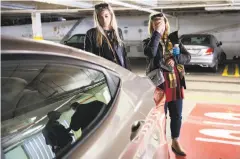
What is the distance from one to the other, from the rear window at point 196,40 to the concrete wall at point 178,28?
3.23 metres

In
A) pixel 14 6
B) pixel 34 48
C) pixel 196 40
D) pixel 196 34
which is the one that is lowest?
pixel 196 40

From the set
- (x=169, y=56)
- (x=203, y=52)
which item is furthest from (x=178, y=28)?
(x=169, y=56)

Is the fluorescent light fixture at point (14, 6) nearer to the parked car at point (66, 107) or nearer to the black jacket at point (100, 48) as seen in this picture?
the black jacket at point (100, 48)

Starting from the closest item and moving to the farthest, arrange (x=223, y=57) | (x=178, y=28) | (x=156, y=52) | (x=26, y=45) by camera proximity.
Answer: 1. (x=26, y=45)
2. (x=156, y=52)
3. (x=223, y=57)
4. (x=178, y=28)

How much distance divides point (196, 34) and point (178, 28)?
340 centimetres

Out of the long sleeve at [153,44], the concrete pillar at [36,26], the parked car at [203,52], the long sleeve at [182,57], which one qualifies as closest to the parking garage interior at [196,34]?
the concrete pillar at [36,26]

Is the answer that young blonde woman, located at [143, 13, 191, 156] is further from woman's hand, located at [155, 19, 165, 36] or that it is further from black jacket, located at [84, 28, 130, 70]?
black jacket, located at [84, 28, 130, 70]

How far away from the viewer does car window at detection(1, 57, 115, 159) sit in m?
0.99

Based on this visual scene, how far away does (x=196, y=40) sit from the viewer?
10711 millimetres

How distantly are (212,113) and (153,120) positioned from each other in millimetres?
3327

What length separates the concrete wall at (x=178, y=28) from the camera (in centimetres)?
1343

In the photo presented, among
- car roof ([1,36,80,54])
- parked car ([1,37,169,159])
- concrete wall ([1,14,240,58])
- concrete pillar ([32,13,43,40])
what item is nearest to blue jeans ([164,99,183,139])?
parked car ([1,37,169,159])

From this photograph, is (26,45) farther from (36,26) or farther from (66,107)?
(36,26)

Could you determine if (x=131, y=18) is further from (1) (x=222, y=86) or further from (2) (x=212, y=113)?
(2) (x=212, y=113)
